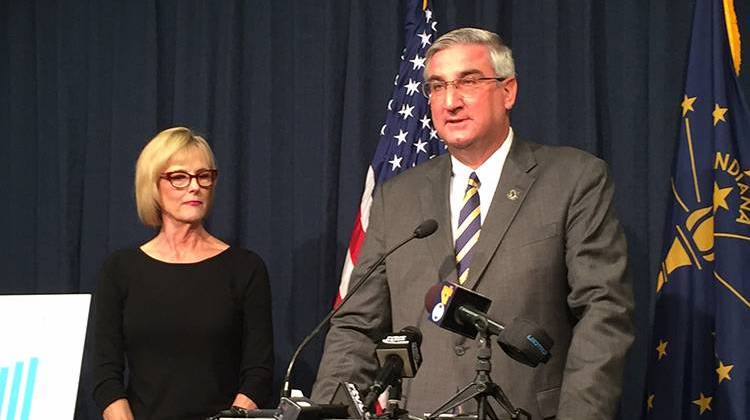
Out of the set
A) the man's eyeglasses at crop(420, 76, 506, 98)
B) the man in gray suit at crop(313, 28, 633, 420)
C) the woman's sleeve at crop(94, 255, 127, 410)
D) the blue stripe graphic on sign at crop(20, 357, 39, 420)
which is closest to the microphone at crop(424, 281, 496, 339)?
the man in gray suit at crop(313, 28, 633, 420)

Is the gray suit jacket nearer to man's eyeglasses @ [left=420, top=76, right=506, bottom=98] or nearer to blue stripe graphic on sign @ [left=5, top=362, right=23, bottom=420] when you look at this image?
man's eyeglasses @ [left=420, top=76, right=506, bottom=98]

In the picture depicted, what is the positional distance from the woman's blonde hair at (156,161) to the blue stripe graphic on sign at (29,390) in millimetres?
1285

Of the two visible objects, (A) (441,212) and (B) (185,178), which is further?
(B) (185,178)

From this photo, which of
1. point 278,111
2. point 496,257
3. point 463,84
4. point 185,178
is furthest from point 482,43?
point 278,111

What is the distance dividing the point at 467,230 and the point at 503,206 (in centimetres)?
13

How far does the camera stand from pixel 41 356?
2.87m

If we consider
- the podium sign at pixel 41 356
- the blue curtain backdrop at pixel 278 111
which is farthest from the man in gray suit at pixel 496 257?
the blue curtain backdrop at pixel 278 111

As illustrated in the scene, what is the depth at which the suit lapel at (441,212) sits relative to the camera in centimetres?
293

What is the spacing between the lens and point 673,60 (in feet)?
13.6

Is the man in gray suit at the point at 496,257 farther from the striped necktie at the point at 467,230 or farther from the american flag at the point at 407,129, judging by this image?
the american flag at the point at 407,129

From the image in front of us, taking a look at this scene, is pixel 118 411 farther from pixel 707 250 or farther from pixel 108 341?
pixel 707 250

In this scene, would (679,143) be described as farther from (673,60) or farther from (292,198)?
(292,198)

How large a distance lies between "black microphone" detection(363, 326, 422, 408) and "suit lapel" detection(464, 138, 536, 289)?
25.9 inches

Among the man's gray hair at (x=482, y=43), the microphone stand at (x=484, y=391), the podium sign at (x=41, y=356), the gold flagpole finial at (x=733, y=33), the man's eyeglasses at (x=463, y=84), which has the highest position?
the gold flagpole finial at (x=733, y=33)
